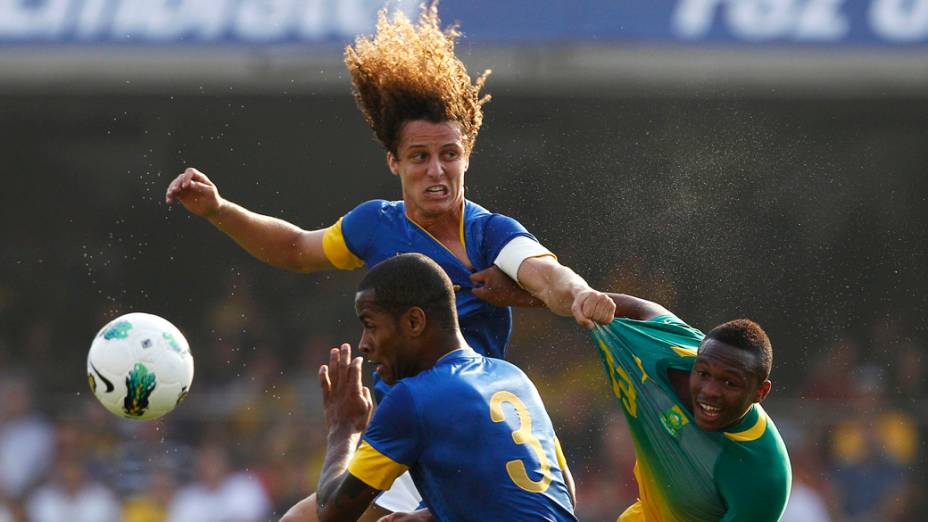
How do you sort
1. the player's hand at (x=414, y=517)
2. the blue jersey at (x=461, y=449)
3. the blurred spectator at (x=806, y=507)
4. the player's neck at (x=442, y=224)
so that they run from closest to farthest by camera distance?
the blue jersey at (x=461, y=449) < the player's hand at (x=414, y=517) < the player's neck at (x=442, y=224) < the blurred spectator at (x=806, y=507)

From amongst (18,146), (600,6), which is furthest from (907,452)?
(18,146)

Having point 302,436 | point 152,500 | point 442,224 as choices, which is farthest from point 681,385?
point 152,500

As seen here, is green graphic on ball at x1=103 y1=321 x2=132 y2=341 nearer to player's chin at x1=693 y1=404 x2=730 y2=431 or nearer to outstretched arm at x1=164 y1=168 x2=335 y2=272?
outstretched arm at x1=164 y1=168 x2=335 y2=272

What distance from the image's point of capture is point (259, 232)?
634 centimetres

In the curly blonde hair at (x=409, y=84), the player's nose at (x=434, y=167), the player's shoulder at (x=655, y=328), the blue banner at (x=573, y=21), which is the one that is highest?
the blue banner at (x=573, y=21)

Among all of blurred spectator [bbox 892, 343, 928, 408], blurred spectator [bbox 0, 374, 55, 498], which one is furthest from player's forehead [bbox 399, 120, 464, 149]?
blurred spectator [bbox 0, 374, 55, 498]

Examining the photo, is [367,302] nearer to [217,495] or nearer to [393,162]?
[393,162]

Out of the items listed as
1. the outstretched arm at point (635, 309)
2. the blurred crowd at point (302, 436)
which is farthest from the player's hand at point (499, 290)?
the blurred crowd at point (302, 436)

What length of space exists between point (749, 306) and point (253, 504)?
430cm

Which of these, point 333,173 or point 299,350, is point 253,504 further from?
point 333,173

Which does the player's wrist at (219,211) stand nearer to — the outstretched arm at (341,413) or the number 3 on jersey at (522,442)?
the outstretched arm at (341,413)

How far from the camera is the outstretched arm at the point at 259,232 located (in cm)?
627

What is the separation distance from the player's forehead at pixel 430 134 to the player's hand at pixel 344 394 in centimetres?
101

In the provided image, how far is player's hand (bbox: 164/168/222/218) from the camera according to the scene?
6246 mm
